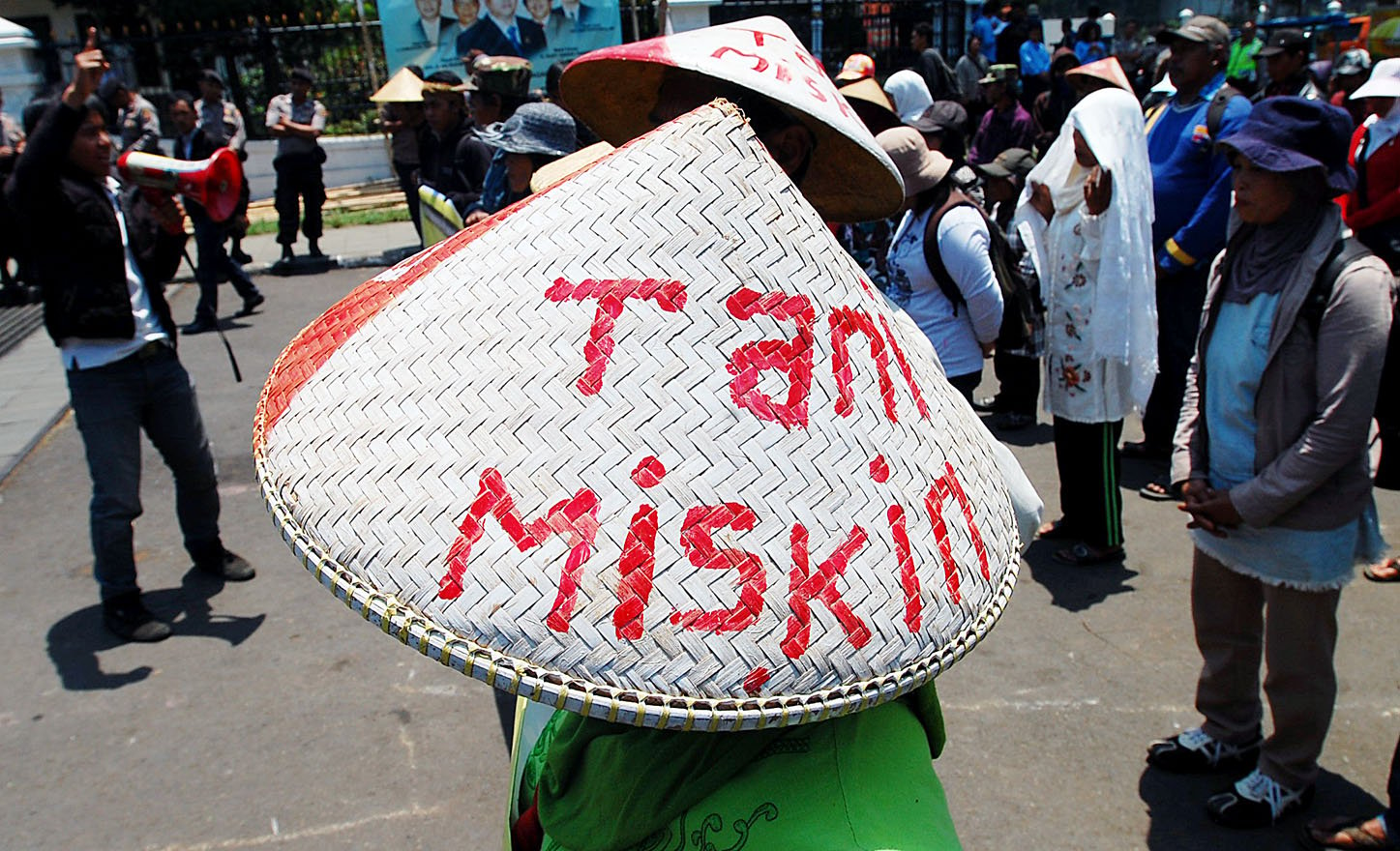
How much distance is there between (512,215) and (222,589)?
396cm

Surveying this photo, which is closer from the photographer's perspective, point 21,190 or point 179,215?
point 21,190

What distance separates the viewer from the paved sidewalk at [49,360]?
21.2 feet

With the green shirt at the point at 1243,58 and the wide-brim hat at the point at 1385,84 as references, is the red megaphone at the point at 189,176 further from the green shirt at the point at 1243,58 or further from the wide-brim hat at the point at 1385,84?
the green shirt at the point at 1243,58

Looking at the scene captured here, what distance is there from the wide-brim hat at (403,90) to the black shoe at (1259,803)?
906 cm

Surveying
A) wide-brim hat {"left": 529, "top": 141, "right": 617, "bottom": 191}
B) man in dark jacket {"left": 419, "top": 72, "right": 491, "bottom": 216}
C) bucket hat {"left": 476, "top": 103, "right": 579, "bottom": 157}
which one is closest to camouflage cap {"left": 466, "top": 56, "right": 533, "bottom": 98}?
man in dark jacket {"left": 419, "top": 72, "right": 491, "bottom": 216}

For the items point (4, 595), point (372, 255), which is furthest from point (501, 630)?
point (372, 255)

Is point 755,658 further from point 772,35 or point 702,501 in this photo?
point 772,35

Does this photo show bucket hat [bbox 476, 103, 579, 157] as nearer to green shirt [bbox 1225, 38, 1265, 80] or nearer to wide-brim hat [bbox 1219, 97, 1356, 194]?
wide-brim hat [bbox 1219, 97, 1356, 194]

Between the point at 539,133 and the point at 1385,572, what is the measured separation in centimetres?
387

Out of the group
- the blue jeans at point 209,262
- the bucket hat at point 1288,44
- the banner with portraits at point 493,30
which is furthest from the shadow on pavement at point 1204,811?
the banner with portraits at point 493,30

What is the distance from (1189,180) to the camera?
5.06 meters

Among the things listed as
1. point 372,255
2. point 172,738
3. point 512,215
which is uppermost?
point 512,215

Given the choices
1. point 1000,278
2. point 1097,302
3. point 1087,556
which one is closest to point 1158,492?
point 1087,556

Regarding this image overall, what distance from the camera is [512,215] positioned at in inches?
41.2
